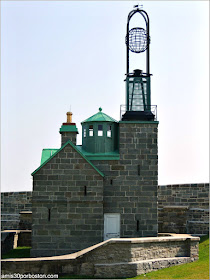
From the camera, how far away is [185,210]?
30312 mm

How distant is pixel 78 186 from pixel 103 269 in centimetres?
463

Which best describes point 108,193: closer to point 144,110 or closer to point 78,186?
point 78,186

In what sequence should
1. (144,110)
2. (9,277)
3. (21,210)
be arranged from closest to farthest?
1. (9,277)
2. (144,110)
3. (21,210)

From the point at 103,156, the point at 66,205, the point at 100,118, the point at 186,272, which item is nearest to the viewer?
the point at 186,272

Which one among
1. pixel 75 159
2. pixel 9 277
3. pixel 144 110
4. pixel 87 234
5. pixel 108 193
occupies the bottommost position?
pixel 9 277

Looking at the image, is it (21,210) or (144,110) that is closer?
(144,110)

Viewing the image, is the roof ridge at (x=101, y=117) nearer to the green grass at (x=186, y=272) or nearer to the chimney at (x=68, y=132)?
the chimney at (x=68, y=132)

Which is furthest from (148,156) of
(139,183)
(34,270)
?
(34,270)

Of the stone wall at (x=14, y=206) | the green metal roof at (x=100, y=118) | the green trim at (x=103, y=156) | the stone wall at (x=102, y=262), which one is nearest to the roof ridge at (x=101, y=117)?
the green metal roof at (x=100, y=118)

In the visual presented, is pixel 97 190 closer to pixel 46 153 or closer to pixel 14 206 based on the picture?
pixel 46 153

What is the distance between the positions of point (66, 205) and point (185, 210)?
8.50 meters

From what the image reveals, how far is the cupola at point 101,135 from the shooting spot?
26.2 metres

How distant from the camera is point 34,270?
2197cm

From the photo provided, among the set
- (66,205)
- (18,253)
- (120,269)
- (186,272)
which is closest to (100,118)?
(66,205)
